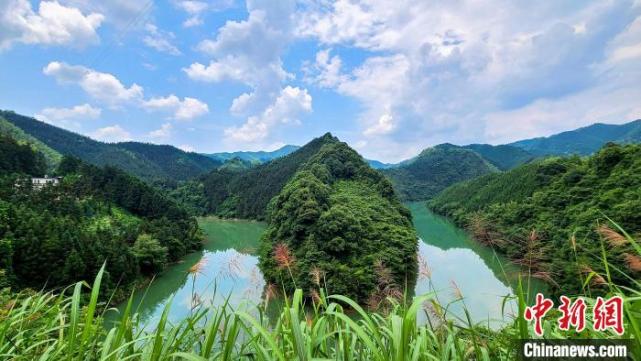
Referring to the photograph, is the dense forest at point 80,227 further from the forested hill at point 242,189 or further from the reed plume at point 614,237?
the forested hill at point 242,189

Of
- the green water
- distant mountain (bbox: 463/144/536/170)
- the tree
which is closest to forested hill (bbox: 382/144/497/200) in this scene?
distant mountain (bbox: 463/144/536/170)

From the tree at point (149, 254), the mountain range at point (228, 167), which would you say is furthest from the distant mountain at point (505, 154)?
the tree at point (149, 254)

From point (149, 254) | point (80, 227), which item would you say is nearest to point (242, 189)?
point (80, 227)

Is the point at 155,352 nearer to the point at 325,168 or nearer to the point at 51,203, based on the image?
the point at 51,203

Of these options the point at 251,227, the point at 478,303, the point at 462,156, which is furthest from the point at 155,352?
the point at 462,156

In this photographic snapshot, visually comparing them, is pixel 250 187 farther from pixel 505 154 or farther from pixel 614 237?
pixel 505 154

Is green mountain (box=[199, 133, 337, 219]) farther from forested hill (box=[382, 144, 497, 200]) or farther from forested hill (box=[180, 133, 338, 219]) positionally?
forested hill (box=[382, 144, 497, 200])
